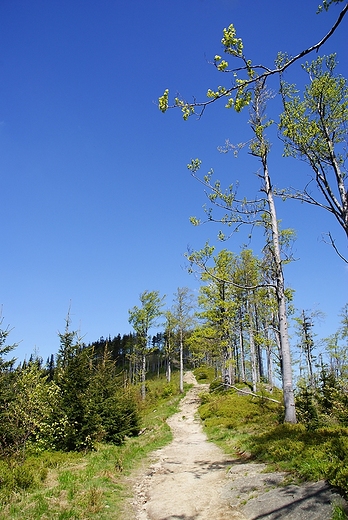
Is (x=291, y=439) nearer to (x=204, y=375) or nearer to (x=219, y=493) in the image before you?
(x=219, y=493)

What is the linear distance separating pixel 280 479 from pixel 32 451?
10.7m

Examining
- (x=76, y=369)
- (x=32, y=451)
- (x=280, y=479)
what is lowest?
(x=32, y=451)

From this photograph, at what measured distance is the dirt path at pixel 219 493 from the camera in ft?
17.8

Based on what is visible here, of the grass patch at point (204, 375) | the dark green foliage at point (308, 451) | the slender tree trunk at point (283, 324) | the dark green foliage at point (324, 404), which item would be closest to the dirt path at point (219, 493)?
the dark green foliage at point (308, 451)

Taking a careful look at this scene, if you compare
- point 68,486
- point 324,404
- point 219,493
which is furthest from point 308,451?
point 324,404

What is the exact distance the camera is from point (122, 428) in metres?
16.6

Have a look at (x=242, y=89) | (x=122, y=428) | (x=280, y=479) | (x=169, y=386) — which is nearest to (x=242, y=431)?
(x=122, y=428)

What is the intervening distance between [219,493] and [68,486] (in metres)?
3.82

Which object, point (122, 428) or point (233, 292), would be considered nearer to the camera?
point (122, 428)

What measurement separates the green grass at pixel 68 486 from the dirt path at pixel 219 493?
0.68 meters

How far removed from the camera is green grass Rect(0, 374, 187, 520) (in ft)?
21.2

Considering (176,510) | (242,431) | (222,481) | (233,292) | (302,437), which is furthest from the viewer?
(233,292)

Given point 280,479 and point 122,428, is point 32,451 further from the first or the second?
point 280,479

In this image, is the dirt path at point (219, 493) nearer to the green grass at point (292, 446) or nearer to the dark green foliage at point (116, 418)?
the green grass at point (292, 446)
